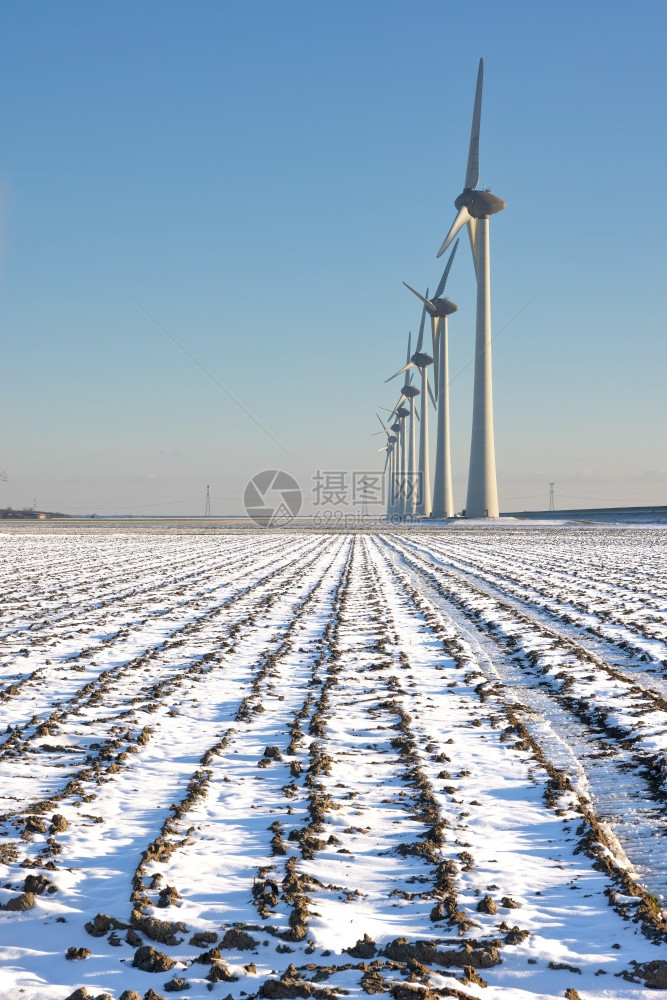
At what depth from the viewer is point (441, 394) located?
270 ft

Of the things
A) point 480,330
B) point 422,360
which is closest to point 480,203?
point 480,330

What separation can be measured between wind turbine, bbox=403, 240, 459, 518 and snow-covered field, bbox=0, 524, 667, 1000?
7223 centimetres

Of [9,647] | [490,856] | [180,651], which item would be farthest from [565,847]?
[9,647]

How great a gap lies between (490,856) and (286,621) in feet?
29.2

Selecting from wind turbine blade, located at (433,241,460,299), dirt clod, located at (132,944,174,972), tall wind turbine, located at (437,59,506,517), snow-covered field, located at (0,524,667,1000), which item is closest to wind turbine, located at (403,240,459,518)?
wind turbine blade, located at (433,241,460,299)

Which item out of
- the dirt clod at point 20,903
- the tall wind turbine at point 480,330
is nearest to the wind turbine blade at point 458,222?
the tall wind turbine at point 480,330

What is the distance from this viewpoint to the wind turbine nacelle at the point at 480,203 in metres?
68.1

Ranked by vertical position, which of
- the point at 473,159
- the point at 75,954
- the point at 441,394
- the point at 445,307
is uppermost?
the point at 473,159

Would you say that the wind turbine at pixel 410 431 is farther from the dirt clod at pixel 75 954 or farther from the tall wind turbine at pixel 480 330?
the dirt clod at pixel 75 954

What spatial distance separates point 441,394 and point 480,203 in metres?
20.0

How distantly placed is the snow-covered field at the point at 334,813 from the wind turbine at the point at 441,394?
72.2 m

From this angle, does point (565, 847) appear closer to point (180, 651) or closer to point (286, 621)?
point (180, 651)

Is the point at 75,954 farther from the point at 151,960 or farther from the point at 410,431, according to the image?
the point at 410,431

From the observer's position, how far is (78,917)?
3936 mm
